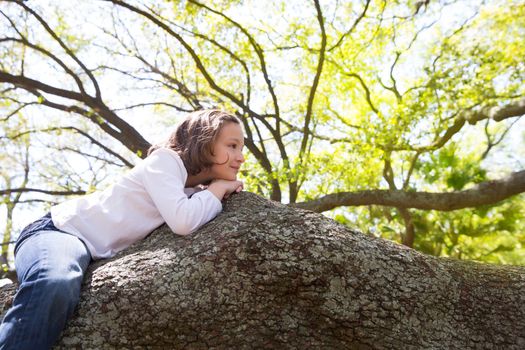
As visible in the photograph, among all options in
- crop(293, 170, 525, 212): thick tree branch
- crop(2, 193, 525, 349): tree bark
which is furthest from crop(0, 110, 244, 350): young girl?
crop(293, 170, 525, 212): thick tree branch

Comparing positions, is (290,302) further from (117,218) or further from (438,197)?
(438,197)

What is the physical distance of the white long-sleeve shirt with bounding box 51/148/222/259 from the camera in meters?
2.12

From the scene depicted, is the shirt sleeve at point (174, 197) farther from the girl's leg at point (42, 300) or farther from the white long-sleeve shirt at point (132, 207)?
the girl's leg at point (42, 300)

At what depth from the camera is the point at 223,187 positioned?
2295 mm

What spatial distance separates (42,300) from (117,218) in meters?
0.63

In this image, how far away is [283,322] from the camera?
5.64 ft

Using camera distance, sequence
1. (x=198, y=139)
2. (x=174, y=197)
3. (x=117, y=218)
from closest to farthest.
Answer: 1. (x=174, y=197)
2. (x=117, y=218)
3. (x=198, y=139)

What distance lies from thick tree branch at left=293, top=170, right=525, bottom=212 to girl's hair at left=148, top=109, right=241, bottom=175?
418 centimetres

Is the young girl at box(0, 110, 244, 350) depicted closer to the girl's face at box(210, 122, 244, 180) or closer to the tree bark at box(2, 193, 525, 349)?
the girl's face at box(210, 122, 244, 180)

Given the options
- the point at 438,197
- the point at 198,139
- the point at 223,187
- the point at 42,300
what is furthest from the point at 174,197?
the point at 438,197

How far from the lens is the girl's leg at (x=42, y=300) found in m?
1.61

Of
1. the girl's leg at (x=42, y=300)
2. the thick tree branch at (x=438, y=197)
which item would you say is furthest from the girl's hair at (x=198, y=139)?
the thick tree branch at (x=438, y=197)

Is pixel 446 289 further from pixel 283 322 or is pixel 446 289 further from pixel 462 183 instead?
pixel 462 183

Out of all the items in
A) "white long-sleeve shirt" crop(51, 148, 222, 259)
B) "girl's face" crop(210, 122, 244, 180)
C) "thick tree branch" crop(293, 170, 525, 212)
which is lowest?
"thick tree branch" crop(293, 170, 525, 212)
